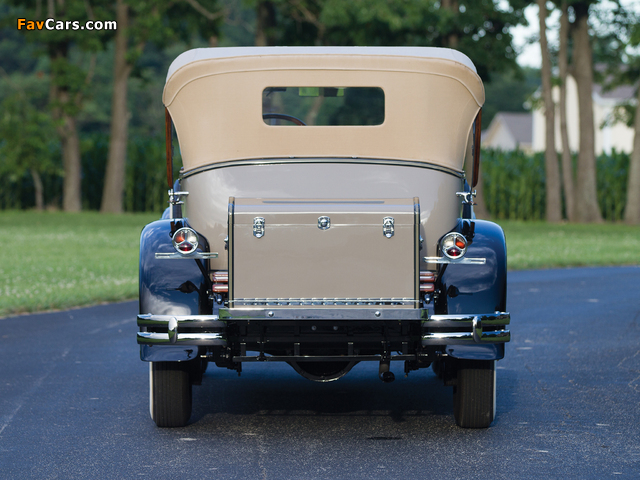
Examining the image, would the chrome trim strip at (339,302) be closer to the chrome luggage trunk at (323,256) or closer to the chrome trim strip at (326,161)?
the chrome luggage trunk at (323,256)

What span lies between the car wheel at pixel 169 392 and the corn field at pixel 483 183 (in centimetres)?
2986

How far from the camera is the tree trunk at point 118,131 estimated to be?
34000 millimetres

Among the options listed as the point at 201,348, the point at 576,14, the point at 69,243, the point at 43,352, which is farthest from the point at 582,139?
the point at 201,348

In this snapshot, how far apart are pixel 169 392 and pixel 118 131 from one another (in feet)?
96.6

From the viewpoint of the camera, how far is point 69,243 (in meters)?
20.8

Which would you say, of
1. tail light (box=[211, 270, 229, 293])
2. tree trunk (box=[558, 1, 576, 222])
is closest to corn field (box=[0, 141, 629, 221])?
tree trunk (box=[558, 1, 576, 222])

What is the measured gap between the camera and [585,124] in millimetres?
33719

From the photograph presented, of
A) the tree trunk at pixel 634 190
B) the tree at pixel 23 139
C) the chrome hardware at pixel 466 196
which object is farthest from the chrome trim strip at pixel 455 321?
the tree at pixel 23 139

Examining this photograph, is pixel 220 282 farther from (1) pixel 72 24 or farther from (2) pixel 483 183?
(2) pixel 483 183

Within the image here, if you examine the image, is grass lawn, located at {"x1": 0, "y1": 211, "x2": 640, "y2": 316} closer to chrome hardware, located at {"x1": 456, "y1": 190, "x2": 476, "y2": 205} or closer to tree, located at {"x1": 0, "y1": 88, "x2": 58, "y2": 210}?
tree, located at {"x1": 0, "y1": 88, "x2": 58, "y2": 210}

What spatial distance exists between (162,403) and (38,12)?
102 feet

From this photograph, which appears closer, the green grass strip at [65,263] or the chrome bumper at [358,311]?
the chrome bumper at [358,311]

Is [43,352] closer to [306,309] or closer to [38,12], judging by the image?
[306,309]

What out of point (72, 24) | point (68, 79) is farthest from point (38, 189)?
point (72, 24)
